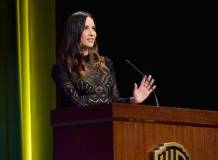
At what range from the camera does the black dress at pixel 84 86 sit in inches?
98.3

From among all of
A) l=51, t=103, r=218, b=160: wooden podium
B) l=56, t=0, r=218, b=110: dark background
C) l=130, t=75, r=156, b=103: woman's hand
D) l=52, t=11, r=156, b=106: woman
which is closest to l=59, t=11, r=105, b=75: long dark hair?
l=52, t=11, r=156, b=106: woman

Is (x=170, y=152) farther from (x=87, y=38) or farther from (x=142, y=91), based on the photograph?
(x=87, y=38)

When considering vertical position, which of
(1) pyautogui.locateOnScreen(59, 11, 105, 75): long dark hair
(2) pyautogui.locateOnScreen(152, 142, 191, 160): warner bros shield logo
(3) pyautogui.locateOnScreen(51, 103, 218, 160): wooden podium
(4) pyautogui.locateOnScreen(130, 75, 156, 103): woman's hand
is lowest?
(2) pyautogui.locateOnScreen(152, 142, 191, 160): warner bros shield logo

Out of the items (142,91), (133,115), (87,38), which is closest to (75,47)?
(87,38)

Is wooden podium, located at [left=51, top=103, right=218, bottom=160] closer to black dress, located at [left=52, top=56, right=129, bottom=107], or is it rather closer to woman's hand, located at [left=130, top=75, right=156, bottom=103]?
black dress, located at [left=52, top=56, right=129, bottom=107]

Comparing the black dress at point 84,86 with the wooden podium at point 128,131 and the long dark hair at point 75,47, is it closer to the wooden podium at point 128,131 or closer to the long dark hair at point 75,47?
the long dark hair at point 75,47

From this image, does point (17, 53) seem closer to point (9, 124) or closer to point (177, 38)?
point (9, 124)

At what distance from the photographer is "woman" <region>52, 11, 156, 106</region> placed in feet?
8.36

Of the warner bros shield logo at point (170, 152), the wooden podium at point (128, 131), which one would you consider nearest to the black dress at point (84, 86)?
the wooden podium at point (128, 131)

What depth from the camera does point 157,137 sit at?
217 cm

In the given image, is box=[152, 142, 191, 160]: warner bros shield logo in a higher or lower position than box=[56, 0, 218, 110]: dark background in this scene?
lower

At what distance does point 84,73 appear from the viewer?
104 inches

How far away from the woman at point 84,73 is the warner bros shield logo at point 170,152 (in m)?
0.46

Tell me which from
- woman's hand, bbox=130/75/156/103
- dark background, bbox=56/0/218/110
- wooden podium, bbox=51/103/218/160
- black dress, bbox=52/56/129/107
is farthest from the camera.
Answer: dark background, bbox=56/0/218/110
